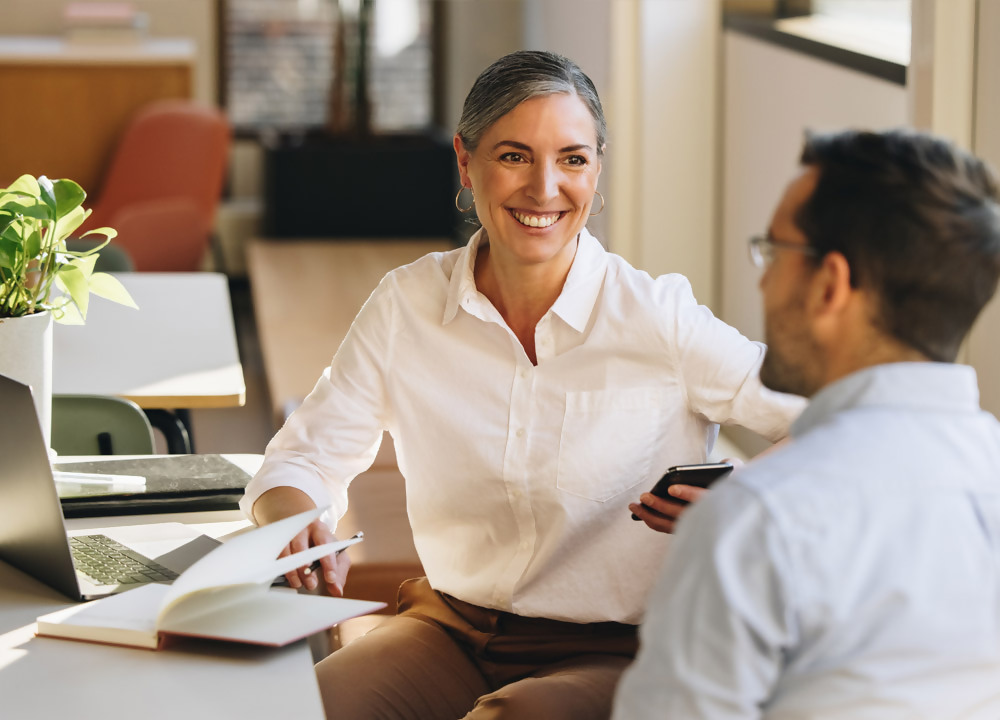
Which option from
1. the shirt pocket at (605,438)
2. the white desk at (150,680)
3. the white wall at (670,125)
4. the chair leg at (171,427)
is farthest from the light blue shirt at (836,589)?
the white wall at (670,125)

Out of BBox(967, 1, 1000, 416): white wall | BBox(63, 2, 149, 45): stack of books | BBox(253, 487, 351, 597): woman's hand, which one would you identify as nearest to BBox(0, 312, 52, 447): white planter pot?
BBox(253, 487, 351, 597): woman's hand

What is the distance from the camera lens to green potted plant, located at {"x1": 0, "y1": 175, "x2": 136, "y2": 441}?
1751mm

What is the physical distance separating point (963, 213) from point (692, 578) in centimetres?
38

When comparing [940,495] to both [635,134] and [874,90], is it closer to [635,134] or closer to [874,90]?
[874,90]

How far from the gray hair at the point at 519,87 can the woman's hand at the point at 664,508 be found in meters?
0.55

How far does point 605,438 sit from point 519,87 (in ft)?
1.61

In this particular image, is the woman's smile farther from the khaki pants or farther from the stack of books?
the stack of books

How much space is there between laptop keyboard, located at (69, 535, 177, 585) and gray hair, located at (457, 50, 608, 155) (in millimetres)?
731

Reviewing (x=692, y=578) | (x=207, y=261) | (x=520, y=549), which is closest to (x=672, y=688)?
(x=692, y=578)

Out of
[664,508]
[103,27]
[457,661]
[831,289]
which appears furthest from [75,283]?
[103,27]

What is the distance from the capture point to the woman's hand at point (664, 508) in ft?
5.39

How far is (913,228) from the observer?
1128 millimetres

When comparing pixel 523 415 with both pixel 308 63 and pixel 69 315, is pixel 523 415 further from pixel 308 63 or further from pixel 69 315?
pixel 308 63

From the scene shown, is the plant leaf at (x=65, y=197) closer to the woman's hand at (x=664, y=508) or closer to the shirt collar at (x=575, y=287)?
the shirt collar at (x=575, y=287)
